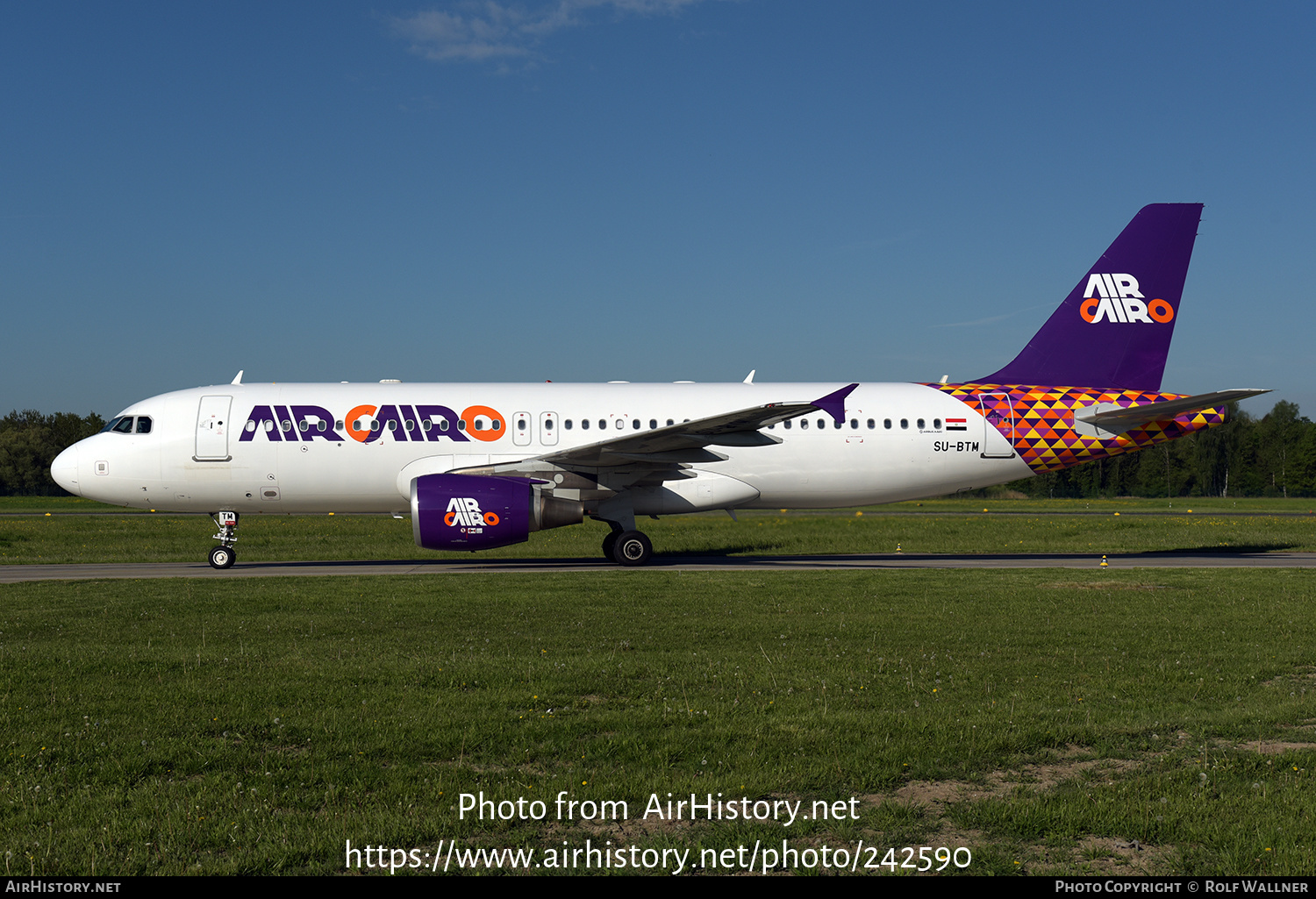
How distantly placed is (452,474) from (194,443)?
223 inches

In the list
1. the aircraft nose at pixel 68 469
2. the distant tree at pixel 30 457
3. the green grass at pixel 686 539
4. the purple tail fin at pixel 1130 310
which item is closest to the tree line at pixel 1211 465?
the distant tree at pixel 30 457

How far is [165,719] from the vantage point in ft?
20.3

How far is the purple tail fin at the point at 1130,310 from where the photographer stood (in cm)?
2033

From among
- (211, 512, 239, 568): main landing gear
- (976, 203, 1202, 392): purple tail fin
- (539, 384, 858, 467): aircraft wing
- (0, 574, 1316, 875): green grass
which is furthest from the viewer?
(976, 203, 1202, 392): purple tail fin

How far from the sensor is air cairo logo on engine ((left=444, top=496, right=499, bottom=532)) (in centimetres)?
1672

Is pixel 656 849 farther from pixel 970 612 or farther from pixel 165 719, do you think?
pixel 970 612

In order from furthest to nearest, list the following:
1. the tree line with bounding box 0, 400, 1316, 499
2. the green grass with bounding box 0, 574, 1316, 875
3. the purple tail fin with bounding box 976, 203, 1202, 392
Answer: the tree line with bounding box 0, 400, 1316, 499
the purple tail fin with bounding box 976, 203, 1202, 392
the green grass with bounding box 0, 574, 1316, 875

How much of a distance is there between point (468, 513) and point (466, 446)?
258 centimetres

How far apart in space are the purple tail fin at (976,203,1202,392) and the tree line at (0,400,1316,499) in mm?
69533

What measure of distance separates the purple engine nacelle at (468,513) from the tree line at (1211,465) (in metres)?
78.3

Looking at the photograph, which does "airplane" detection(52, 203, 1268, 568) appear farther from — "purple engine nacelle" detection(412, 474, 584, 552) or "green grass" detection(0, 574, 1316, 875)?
"green grass" detection(0, 574, 1316, 875)

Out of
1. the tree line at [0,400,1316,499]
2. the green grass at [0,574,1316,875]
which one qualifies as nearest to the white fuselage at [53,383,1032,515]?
the green grass at [0,574,1316,875]

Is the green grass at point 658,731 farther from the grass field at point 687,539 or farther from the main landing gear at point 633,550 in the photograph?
the grass field at point 687,539

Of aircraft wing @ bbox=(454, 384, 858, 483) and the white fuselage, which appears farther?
the white fuselage
